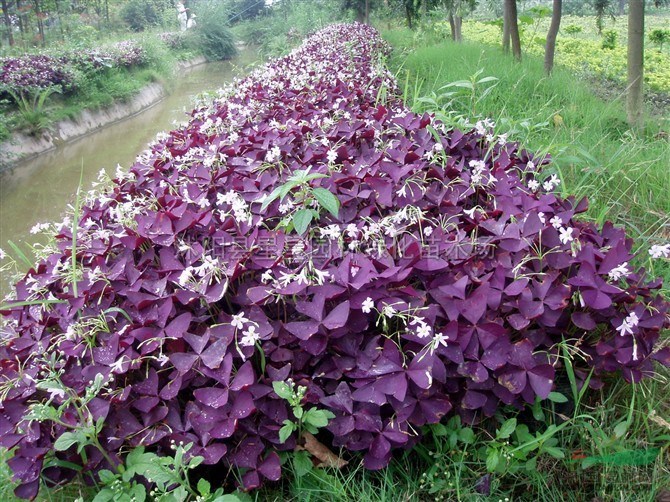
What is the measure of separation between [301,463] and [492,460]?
499 mm

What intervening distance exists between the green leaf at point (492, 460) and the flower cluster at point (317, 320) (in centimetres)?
11

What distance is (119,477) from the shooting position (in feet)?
4.07

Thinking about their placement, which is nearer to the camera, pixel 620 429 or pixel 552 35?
pixel 620 429

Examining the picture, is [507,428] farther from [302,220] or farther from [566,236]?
[302,220]

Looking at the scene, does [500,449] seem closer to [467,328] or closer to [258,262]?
[467,328]

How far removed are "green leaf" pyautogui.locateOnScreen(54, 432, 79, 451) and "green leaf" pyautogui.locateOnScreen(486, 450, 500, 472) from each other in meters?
1.02

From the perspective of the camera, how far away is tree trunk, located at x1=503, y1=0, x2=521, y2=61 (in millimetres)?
5433

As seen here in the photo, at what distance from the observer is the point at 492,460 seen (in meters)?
1.30

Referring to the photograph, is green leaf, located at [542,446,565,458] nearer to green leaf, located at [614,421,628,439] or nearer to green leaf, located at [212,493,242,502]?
green leaf, located at [614,421,628,439]

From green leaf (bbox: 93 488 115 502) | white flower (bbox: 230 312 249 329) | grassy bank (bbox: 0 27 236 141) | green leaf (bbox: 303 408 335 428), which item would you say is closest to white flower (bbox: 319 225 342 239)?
white flower (bbox: 230 312 249 329)

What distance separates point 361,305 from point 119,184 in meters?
1.35

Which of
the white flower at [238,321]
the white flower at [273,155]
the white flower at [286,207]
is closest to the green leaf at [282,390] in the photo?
the white flower at [238,321]

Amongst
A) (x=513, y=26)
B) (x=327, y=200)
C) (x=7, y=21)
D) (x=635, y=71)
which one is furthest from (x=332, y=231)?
(x=7, y=21)

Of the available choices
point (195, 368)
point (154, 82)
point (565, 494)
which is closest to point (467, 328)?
point (565, 494)
